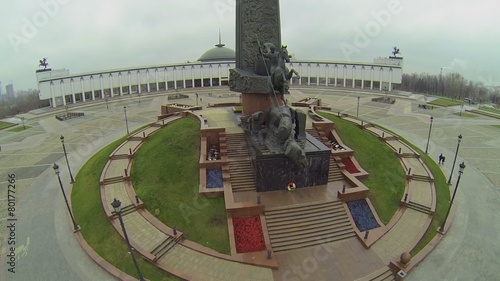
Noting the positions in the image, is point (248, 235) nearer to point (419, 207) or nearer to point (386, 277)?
point (386, 277)

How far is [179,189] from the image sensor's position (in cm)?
1717

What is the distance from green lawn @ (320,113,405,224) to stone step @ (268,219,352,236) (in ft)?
8.45

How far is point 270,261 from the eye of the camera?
1315 centimetres

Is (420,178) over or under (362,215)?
over

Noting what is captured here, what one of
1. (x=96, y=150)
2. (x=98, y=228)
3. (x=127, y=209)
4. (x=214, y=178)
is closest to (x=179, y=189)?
(x=214, y=178)

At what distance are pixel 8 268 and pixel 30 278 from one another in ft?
5.26

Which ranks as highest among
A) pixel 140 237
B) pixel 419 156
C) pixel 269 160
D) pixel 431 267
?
pixel 269 160

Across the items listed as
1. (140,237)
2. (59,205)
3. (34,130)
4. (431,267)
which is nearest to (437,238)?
(431,267)

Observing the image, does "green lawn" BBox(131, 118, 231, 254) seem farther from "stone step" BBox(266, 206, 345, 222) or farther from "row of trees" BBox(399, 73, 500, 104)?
"row of trees" BBox(399, 73, 500, 104)

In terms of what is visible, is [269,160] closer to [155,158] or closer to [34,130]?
[155,158]

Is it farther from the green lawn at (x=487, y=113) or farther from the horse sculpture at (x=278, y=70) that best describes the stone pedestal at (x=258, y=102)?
the green lawn at (x=487, y=113)

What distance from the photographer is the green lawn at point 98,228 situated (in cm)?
1290

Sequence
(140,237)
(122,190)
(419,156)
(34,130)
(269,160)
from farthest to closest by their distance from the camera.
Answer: (34,130) → (419,156) → (122,190) → (269,160) → (140,237)

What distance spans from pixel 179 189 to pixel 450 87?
235 feet
